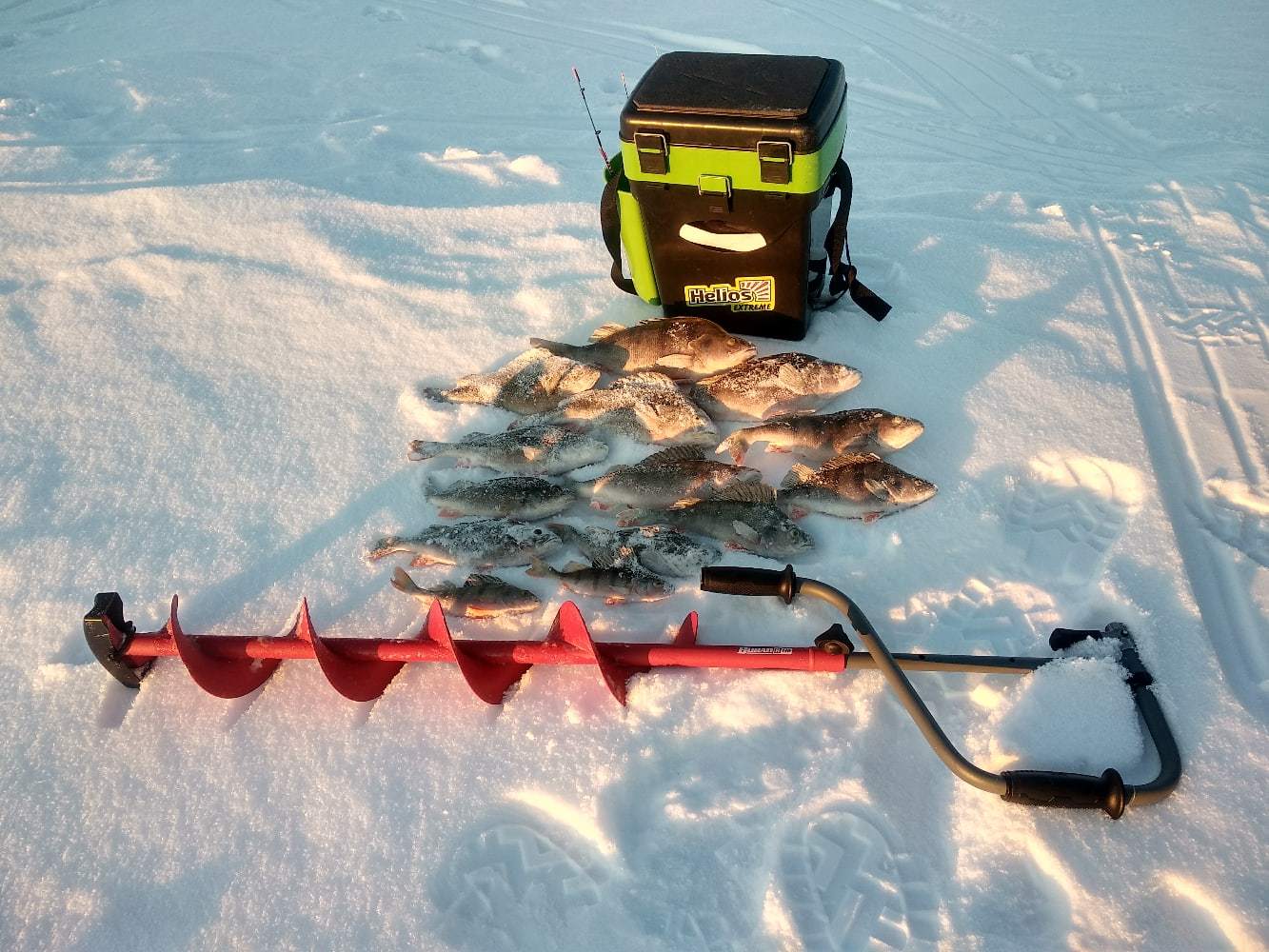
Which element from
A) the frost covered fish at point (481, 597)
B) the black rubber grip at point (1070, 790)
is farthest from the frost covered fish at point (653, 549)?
the black rubber grip at point (1070, 790)

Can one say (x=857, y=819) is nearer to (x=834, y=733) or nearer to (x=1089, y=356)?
(x=834, y=733)

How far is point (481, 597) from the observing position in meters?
2.79

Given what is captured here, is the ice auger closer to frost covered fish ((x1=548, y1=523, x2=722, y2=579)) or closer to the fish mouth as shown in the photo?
frost covered fish ((x1=548, y1=523, x2=722, y2=579))

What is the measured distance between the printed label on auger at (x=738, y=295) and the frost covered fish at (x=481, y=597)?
169 cm

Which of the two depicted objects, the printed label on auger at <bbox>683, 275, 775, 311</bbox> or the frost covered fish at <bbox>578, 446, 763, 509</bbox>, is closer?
the frost covered fish at <bbox>578, 446, 763, 509</bbox>

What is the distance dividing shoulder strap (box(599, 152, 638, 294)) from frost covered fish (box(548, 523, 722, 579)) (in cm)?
157

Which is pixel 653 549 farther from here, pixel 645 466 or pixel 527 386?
pixel 527 386

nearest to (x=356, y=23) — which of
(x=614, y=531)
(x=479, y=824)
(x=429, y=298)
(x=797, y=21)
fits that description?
(x=797, y=21)

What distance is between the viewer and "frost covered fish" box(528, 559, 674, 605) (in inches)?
111

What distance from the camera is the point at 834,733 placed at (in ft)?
7.90

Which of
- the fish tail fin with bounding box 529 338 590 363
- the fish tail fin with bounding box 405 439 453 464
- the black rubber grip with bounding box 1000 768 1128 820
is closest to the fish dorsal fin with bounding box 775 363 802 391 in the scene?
the fish tail fin with bounding box 529 338 590 363

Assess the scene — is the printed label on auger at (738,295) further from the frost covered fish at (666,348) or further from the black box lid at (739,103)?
the black box lid at (739,103)

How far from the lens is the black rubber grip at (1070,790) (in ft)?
6.81

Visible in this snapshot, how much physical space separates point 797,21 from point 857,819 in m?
7.55
